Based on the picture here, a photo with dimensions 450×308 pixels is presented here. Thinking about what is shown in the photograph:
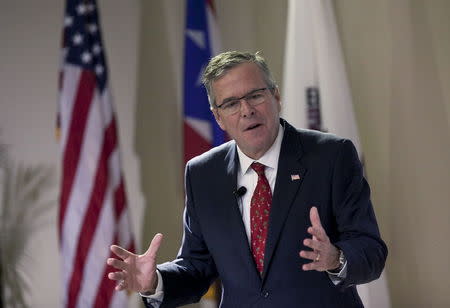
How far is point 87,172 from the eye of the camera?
438cm

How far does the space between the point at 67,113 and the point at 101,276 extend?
42.3 inches

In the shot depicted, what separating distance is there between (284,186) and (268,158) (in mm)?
138

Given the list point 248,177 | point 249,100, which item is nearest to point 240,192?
point 248,177

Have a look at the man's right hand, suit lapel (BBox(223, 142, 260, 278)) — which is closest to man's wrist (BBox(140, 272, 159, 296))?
the man's right hand

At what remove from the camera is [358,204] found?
1978 millimetres

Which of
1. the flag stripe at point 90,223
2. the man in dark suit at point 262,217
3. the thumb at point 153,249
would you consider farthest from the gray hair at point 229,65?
the flag stripe at point 90,223

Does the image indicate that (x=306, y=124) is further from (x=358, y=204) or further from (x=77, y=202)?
(x=358, y=204)

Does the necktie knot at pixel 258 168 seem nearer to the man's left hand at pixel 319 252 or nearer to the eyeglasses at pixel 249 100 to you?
the eyeglasses at pixel 249 100

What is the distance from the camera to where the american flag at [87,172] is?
14.1 ft

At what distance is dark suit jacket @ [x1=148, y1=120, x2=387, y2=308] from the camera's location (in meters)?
1.96

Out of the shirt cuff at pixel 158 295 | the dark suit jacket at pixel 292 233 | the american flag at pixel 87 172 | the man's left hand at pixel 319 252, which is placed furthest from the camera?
the american flag at pixel 87 172

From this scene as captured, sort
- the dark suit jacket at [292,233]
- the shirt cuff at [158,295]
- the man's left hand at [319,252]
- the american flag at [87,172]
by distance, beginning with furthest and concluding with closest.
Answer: the american flag at [87,172] → the shirt cuff at [158,295] → the dark suit jacket at [292,233] → the man's left hand at [319,252]

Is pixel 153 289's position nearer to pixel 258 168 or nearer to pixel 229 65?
pixel 258 168

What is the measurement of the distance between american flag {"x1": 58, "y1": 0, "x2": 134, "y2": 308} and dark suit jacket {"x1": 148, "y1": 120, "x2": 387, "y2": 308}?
2234 mm
